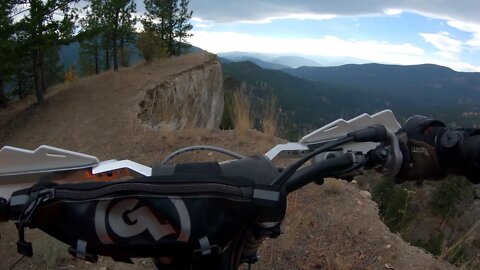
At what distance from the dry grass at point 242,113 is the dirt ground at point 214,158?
175mm

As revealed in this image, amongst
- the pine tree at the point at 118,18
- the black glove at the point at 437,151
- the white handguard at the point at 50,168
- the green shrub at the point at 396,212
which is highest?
the pine tree at the point at 118,18

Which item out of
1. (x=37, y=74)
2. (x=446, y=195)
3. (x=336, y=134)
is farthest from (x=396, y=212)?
(x=446, y=195)

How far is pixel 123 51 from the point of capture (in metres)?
25.3

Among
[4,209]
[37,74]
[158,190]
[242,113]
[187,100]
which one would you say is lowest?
[187,100]

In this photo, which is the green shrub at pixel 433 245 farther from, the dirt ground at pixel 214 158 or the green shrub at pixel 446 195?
the green shrub at pixel 446 195

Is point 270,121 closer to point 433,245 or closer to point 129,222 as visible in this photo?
point 129,222

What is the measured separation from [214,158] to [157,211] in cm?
587

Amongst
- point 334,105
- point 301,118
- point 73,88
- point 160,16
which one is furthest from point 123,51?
point 334,105

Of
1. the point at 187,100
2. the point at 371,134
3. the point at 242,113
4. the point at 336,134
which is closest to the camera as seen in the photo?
the point at 371,134

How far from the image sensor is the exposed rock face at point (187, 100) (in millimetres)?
14680

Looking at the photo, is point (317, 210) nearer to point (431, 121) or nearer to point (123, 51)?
point (431, 121)

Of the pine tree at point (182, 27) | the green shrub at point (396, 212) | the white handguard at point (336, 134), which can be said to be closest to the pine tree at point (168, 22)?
the pine tree at point (182, 27)

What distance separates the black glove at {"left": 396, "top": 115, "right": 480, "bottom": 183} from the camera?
145cm

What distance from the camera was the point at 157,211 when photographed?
115 centimetres
